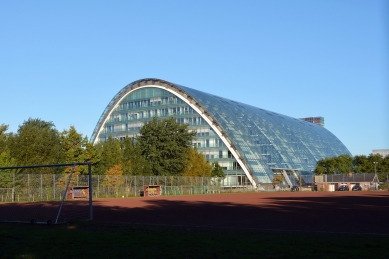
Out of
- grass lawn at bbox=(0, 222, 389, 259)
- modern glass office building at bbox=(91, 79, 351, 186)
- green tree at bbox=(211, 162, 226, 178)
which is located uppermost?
modern glass office building at bbox=(91, 79, 351, 186)

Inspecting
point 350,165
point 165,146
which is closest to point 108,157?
point 165,146

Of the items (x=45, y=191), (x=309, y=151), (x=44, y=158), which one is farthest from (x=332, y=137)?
(x=45, y=191)

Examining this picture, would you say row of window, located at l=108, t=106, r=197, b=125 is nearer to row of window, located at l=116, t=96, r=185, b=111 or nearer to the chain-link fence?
row of window, located at l=116, t=96, r=185, b=111

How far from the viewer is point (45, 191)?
4669 cm

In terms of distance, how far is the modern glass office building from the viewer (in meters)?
111

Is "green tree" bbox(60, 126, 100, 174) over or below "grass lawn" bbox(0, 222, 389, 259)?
over

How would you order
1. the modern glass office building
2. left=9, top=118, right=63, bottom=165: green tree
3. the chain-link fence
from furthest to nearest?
the modern glass office building, left=9, top=118, right=63, bottom=165: green tree, the chain-link fence

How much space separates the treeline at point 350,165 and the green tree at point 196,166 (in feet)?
158

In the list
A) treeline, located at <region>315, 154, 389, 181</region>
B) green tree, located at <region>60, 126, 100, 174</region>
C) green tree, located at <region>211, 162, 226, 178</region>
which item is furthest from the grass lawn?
treeline, located at <region>315, 154, 389, 181</region>

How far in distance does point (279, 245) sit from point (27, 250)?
6786mm

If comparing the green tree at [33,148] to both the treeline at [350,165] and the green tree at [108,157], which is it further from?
the treeline at [350,165]

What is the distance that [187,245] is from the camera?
546 inches

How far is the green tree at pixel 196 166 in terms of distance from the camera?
88.0m

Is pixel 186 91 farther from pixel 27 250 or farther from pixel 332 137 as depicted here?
pixel 27 250
